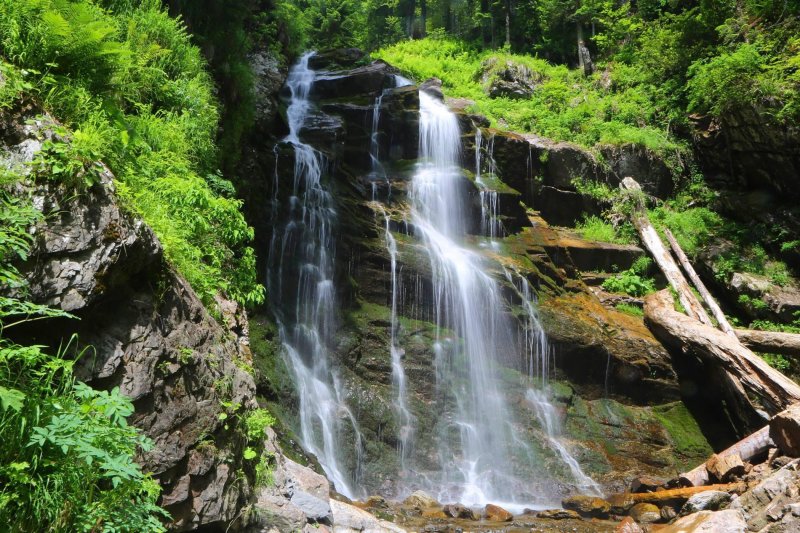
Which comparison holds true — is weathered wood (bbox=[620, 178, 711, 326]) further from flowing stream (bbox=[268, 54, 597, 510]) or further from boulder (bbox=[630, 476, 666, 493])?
boulder (bbox=[630, 476, 666, 493])

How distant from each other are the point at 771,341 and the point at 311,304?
9926mm

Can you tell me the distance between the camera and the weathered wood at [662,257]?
12.4m

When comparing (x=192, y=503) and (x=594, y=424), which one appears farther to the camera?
(x=594, y=424)

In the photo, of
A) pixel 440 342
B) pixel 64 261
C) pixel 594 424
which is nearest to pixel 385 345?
A: pixel 440 342

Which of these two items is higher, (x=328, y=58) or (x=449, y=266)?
(x=328, y=58)

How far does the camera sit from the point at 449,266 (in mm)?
12086

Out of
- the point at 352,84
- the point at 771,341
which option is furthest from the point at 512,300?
the point at 352,84

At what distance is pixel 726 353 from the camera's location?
1034 centimetres

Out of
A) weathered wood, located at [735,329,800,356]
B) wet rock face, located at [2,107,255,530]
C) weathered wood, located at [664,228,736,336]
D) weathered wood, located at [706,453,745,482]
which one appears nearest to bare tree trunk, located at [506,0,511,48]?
weathered wood, located at [664,228,736,336]

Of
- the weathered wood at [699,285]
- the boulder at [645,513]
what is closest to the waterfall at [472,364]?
the boulder at [645,513]

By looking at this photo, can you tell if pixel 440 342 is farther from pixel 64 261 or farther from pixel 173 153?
pixel 64 261

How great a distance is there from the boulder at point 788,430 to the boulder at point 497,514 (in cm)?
472

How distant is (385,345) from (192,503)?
715 cm

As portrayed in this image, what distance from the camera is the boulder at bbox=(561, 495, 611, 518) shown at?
8438 millimetres
